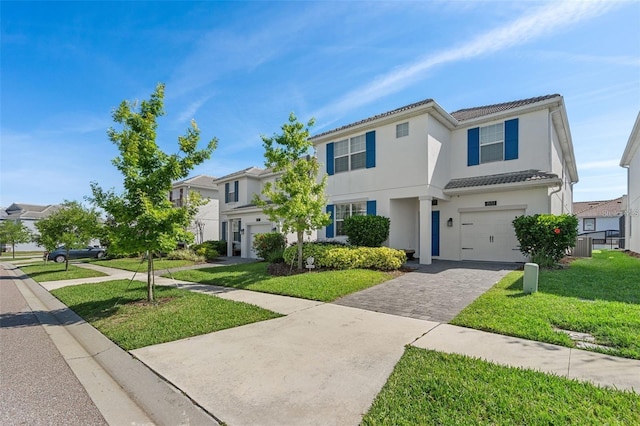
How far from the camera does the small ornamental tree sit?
10375 millimetres

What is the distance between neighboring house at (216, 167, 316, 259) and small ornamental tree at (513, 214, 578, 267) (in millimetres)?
11611

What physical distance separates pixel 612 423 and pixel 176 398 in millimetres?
4061

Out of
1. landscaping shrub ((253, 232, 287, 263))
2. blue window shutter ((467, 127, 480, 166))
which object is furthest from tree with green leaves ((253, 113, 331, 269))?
blue window shutter ((467, 127, 480, 166))

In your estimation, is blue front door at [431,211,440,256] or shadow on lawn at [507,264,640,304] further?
blue front door at [431,211,440,256]

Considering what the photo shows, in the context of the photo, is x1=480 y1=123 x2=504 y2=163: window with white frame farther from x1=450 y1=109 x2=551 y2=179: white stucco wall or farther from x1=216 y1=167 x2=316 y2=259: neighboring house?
x1=216 y1=167 x2=316 y2=259: neighboring house

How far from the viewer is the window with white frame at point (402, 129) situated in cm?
1378

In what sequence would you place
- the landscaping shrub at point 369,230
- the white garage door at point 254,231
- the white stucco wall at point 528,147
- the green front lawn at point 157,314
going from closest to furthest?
the green front lawn at point 157,314
the white stucco wall at point 528,147
the landscaping shrub at point 369,230
the white garage door at point 254,231

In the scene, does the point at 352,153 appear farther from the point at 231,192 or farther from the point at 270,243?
the point at 231,192

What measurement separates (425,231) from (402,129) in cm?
466

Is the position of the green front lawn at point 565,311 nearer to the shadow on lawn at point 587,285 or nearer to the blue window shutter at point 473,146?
the shadow on lawn at point 587,285

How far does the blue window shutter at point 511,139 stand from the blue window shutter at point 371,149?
565cm

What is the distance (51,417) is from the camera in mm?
3154

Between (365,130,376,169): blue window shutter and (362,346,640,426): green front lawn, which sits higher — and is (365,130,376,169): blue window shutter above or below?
above

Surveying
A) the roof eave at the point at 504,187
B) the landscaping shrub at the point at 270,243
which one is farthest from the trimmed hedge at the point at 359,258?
the landscaping shrub at the point at 270,243
